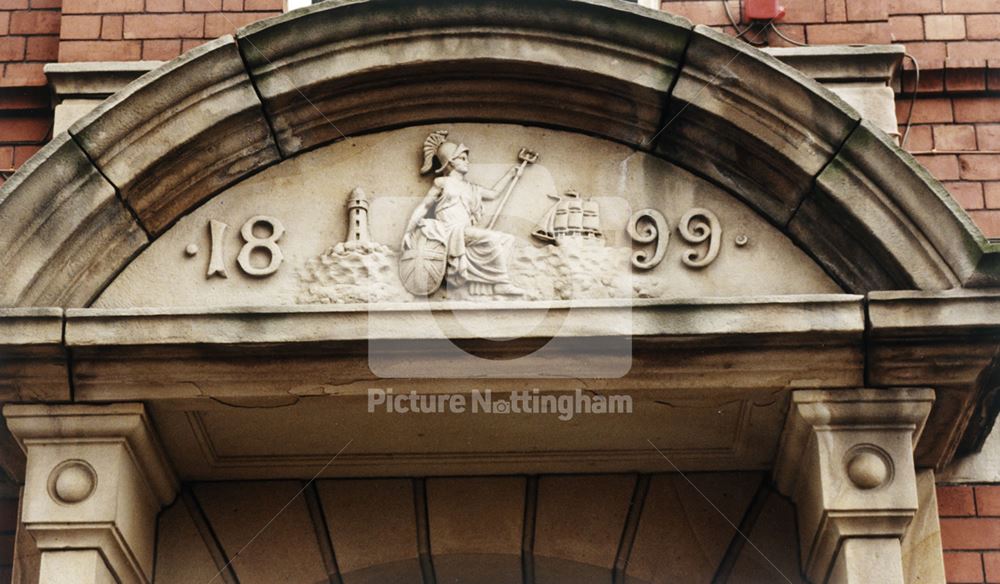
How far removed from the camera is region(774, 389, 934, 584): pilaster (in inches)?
258

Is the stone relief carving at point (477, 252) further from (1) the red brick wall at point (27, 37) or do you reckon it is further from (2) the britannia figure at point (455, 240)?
(1) the red brick wall at point (27, 37)

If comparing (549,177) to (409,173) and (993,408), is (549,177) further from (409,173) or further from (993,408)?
(993,408)

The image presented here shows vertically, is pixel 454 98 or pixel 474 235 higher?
pixel 454 98

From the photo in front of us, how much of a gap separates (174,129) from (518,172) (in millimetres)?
1312

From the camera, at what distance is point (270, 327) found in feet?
21.6

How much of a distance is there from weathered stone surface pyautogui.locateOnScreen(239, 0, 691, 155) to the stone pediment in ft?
0.52

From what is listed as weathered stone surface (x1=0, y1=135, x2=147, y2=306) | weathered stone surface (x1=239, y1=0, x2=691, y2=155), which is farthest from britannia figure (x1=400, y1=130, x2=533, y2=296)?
weathered stone surface (x1=0, y1=135, x2=147, y2=306)

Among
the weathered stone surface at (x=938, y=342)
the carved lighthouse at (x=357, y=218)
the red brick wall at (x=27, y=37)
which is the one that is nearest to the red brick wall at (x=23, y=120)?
the red brick wall at (x=27, y=37)

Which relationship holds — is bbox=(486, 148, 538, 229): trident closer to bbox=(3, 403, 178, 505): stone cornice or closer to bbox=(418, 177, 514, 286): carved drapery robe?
bbox=(418, 177, 514, 286): carved drapery robe

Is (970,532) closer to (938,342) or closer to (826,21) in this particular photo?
(938,342)

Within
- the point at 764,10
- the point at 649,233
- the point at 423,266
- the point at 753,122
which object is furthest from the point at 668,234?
the point at 764,10

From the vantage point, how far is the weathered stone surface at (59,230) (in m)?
6.76

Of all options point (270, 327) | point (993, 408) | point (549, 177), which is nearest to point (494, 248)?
point (549, 177)

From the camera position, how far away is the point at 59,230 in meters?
6.84
